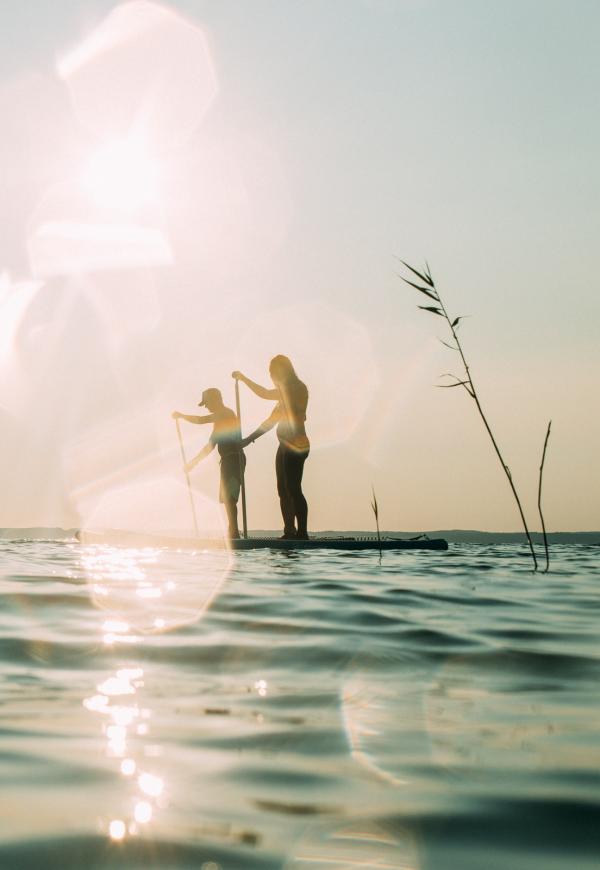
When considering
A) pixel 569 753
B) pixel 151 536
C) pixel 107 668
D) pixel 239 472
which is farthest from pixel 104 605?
pixel 151 536

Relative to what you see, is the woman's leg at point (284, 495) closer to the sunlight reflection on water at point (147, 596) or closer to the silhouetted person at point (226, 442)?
the silhouetted person at point (226, 442)

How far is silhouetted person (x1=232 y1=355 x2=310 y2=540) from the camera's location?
12.3 meters

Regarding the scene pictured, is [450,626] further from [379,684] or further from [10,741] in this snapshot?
[10,741]

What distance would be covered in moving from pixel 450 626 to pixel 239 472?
34.9 ft

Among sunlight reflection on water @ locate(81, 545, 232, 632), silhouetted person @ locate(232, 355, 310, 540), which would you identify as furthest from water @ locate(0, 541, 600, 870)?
silhouetted person @ locate(232, 355, 310, 540)

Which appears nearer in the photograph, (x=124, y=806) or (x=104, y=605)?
(x=124, y=806)

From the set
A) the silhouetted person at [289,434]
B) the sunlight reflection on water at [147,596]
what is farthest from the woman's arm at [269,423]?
the sunlight reflection on water at [147,596]

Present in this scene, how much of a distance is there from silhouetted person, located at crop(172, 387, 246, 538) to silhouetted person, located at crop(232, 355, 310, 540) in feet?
3.59

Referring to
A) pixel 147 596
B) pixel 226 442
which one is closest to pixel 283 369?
pixel 226 442

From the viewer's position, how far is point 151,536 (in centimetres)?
1711

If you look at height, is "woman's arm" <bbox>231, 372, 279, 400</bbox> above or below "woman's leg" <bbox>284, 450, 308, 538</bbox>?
above

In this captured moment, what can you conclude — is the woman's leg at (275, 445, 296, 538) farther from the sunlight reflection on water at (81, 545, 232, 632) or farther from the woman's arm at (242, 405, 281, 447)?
the sunlight reflection on water at (81, 545, 232, 632)

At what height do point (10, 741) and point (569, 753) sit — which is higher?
point (10, 741)

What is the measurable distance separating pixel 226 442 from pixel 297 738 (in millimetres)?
12379
